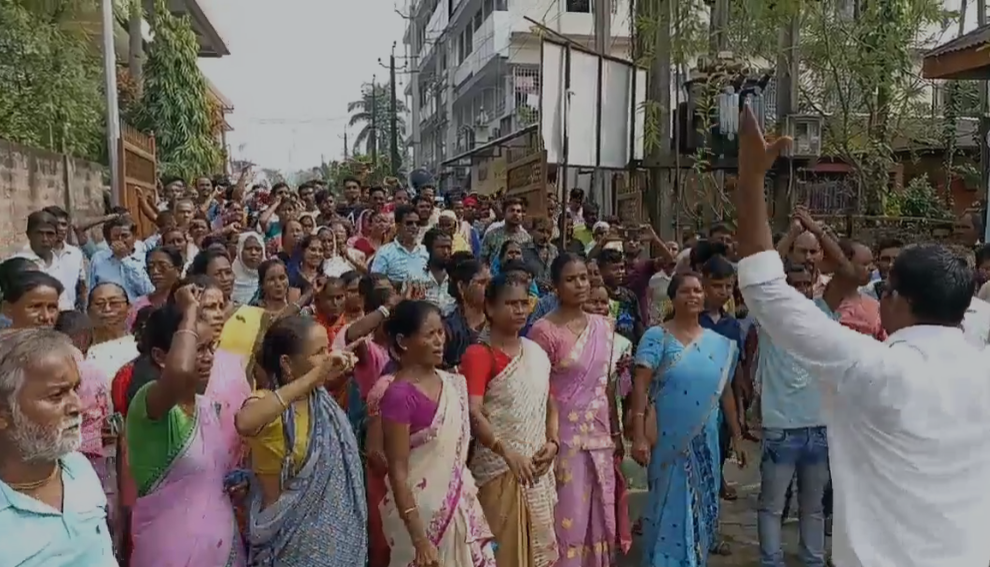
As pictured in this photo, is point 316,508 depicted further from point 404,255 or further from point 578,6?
point 578,6

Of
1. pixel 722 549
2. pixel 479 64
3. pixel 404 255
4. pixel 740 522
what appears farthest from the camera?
pixel 479 64

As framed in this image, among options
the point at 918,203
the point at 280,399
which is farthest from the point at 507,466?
the point at 918,203

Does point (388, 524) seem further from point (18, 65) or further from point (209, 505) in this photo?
point (18, 65)

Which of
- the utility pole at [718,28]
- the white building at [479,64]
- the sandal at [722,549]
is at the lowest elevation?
the sandal at [722,549]

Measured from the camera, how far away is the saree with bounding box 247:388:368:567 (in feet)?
10.2

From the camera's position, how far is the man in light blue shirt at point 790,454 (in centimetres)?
445

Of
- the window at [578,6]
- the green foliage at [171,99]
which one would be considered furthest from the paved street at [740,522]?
the window at [578,6]

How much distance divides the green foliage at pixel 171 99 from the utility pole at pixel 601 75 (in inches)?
323

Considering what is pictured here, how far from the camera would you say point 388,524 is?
359 cm

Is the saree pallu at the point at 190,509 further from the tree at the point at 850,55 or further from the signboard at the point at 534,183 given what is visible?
the tree at the point at 850,55

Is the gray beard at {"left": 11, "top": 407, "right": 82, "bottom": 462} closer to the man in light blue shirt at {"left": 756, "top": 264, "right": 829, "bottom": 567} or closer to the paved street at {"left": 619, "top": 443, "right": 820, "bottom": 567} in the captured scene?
the man in light blue shirt at {"left": 756, "top": 264, "right": 829, "bottom": 567}

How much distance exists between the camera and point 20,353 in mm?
1997

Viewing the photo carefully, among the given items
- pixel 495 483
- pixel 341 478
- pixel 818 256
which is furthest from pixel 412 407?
pixel 818 256

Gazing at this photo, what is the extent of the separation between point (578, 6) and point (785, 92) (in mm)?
20048
